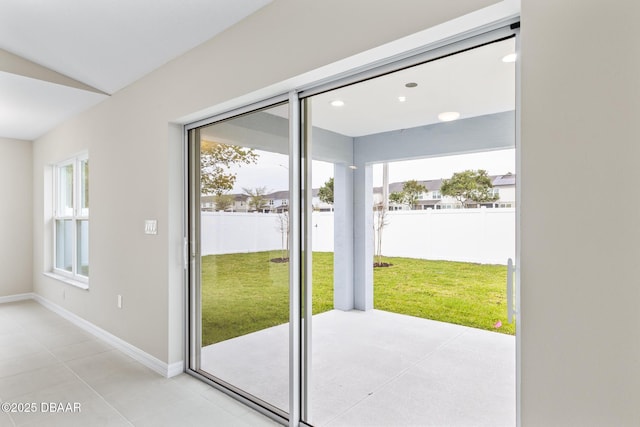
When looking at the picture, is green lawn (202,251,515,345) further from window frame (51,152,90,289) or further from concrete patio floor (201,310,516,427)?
window frame (51,152,90,289)

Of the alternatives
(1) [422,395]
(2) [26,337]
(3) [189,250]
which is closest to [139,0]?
(3) [189,250]

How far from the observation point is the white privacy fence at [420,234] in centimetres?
169

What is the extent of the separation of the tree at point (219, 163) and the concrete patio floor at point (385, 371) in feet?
3.67

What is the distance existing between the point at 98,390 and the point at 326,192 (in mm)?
2176

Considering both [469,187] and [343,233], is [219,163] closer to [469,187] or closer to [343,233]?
[343,233]

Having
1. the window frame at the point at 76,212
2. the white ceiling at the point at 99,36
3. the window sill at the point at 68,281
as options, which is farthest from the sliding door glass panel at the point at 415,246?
the window frame at the point at 76,212

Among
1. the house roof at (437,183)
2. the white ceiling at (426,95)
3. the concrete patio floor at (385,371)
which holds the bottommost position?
the concrete patio floor at (385,371)

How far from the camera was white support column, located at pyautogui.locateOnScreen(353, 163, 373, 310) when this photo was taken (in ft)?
7.32

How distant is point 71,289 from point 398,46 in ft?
15.3

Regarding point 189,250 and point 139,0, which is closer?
point 139,0

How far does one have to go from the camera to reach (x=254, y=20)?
89.3 inches

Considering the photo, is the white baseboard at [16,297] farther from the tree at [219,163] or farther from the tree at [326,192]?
the tree at [326,192]

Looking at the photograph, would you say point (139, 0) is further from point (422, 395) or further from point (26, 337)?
point (26, 337)

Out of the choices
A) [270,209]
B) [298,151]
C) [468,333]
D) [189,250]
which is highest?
[298,151]
